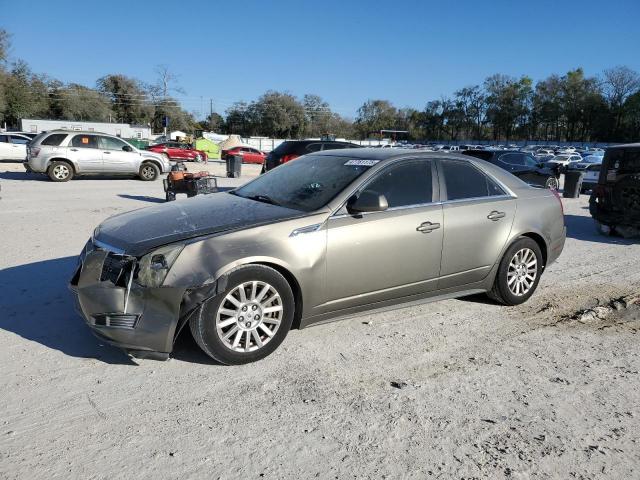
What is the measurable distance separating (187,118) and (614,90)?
3421 inches

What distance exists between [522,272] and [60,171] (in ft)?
51.2

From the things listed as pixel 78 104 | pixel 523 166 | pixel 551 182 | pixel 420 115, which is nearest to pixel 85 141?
pixel 523 166

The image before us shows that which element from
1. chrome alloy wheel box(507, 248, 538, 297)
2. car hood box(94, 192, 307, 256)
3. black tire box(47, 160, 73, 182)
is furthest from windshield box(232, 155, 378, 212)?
black tire box(47, 160, 73, 182)

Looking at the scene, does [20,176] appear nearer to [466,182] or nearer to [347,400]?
[466,182]

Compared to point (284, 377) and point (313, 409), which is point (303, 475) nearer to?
point (313, 409)

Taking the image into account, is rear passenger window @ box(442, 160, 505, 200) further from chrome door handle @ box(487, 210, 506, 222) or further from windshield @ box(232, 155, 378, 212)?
windshield @ box(232, 155, 378, 212)

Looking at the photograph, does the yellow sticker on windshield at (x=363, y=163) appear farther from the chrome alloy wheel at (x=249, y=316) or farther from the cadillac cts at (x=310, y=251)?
the chrome alloy wheel at (x=249, y=316)

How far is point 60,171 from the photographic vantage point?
1667cm

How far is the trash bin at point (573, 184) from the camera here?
56.1 ft

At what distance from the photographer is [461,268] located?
4844 millimetres

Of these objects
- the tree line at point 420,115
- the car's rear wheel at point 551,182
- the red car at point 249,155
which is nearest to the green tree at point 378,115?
the tree line at point 420,115

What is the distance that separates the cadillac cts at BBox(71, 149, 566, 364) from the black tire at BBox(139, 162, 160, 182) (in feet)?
47.2

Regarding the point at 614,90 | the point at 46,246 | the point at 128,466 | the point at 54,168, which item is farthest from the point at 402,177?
the point at 614,90

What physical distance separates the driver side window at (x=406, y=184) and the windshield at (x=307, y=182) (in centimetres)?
18
